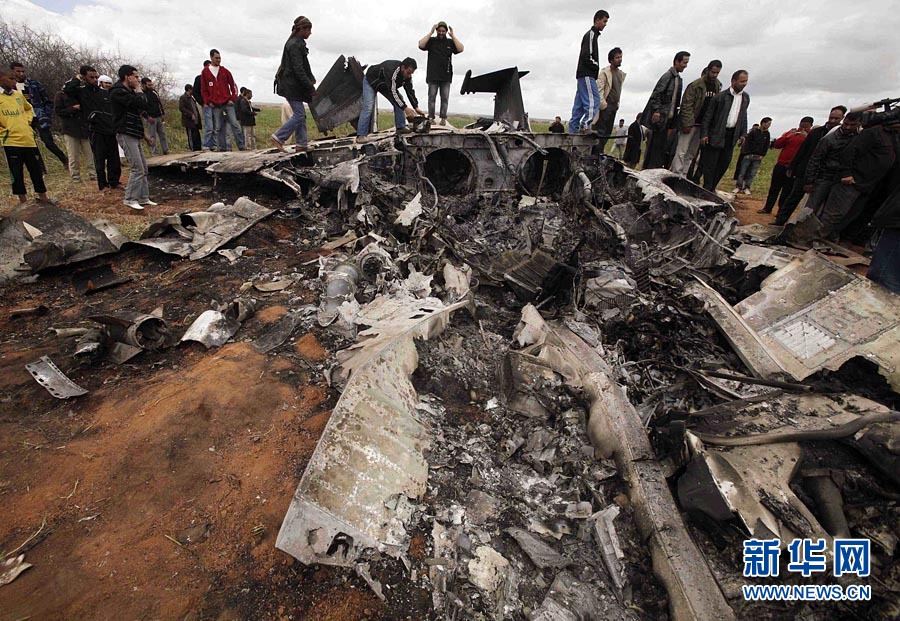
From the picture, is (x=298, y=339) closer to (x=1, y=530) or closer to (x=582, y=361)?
(x=1, y=530)

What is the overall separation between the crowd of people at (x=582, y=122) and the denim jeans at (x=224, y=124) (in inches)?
0.9

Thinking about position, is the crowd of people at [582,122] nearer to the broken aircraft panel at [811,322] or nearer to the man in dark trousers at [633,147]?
the man in dark trousers at [633,147]

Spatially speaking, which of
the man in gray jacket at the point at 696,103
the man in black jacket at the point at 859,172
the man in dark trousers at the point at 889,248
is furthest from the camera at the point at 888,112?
the man in gray jacket at the point at 696,103

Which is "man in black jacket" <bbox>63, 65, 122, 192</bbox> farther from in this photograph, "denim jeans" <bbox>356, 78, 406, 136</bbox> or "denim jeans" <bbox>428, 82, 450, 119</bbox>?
"denim jeans" <bbox>428, 82, 450, 119</bbox>

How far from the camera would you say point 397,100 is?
23.1 ft

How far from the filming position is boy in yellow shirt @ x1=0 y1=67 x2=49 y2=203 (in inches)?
204

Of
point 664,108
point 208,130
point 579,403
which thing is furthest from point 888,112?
point 208,130

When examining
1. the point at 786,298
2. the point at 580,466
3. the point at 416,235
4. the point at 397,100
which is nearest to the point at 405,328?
the point at 580,466

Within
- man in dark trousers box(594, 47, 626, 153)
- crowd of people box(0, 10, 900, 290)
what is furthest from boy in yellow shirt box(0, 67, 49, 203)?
man in dark trousers box(594, 47, 626, 153)

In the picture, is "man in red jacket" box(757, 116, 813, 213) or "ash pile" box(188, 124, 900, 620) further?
"man in red jacket" box(757, 116, 813, 213)

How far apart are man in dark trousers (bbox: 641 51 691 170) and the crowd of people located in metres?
0.02

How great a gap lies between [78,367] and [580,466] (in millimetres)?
3664

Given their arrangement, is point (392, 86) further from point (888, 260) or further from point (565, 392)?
point (888, 260)

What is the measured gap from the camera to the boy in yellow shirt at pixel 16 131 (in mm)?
5180
